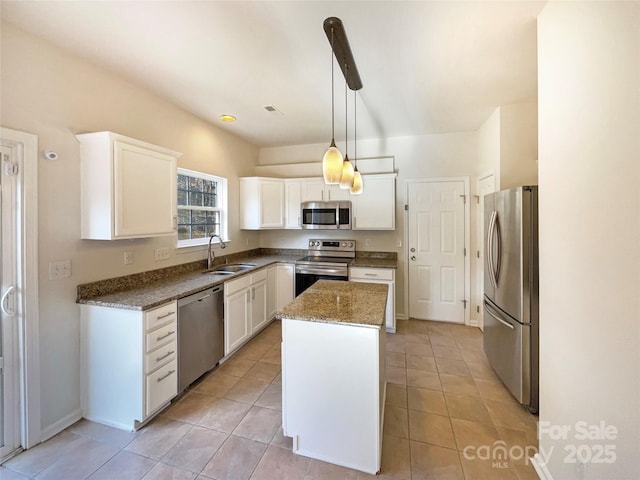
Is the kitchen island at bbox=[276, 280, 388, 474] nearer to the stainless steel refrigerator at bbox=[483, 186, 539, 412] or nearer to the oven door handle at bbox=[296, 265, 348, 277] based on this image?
the stainless steel refrigerator at bbox=[483, 186, 539, 412]

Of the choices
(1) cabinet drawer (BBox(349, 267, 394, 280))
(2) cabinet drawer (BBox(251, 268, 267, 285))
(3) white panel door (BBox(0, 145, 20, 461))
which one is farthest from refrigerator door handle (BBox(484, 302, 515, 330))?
(3) white panel door (BBox(0, 145, 20, 461))

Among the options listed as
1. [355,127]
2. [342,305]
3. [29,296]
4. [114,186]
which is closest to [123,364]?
[29,296]

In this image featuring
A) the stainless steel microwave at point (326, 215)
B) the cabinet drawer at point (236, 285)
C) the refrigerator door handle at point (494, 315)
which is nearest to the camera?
the refrigerator door handle at point (494, 315)

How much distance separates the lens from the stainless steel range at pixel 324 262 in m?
3.63

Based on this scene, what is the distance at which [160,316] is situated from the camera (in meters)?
1.99

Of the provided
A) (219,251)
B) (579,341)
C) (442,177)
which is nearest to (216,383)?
(219,251)

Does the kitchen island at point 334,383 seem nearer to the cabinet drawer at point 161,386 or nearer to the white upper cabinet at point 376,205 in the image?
the cabinet drawer at point 161,386

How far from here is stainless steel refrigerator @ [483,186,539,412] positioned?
201 centimetres

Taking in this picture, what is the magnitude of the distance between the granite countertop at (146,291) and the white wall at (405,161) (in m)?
2.14

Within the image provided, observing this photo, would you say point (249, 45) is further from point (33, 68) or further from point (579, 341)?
point (579, 341)

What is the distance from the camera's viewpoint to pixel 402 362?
2844 millimetres

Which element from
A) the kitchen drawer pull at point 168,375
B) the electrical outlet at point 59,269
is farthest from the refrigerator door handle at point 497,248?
the electrical outlet at point 59,269

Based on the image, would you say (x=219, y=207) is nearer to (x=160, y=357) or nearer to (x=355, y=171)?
(x=160, y=357)

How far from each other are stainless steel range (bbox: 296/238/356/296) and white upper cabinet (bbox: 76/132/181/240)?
2.04 metres
